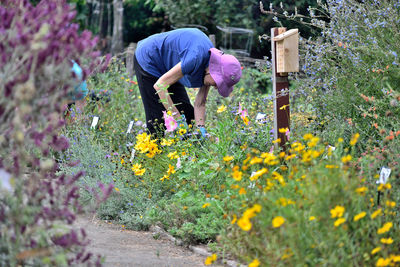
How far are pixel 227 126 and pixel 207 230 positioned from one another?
0.97 metres

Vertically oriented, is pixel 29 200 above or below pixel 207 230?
above

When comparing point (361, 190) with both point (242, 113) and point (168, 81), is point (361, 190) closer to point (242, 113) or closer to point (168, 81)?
point (242, 113)

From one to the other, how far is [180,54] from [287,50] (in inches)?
36.6

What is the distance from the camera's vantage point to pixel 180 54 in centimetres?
434

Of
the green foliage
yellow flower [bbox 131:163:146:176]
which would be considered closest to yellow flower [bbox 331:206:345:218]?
the green foliage

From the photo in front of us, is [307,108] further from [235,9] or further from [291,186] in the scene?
[235,9]

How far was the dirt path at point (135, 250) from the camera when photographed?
3.07 meters

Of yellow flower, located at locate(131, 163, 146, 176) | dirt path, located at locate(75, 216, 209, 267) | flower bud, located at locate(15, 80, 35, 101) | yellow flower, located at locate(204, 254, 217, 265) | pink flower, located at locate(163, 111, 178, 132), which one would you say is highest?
flower bud, located at locate(15, 80, 35, 101)

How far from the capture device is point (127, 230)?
153 inches

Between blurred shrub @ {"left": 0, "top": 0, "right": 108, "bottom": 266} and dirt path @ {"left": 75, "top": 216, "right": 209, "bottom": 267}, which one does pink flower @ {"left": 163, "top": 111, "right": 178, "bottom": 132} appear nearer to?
dirt path @ {"left": 75, "top": 216, "right": 209, "bottom": 267}

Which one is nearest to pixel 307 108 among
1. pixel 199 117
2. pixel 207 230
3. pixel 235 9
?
pixel 199 117

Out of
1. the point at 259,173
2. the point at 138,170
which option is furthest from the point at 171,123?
the point at 259,173

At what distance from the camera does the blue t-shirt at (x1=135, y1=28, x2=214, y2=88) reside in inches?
165

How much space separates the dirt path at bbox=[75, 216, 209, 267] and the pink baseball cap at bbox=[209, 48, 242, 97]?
1322mm
